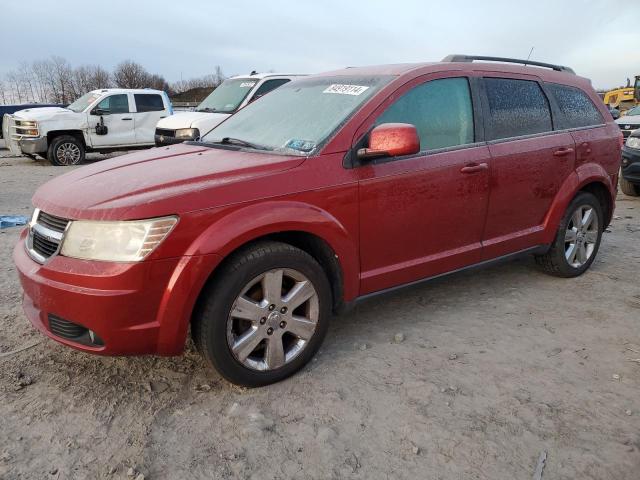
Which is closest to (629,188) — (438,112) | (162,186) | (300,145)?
(438,112)

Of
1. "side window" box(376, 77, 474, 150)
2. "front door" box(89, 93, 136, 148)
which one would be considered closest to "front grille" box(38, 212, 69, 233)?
"side window" box(376, 77, 474, 150)

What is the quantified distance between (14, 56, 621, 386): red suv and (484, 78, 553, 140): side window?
0.01m

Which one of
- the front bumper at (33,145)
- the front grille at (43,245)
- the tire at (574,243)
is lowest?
the tire at (574,243)

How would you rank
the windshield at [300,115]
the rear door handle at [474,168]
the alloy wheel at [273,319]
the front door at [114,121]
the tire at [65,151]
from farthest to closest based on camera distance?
the front door at [114,121] < the tire at [65,151] < the rear door handle at [474,168] < the windshield at [300,115] < the alloy wheel at [273,319]

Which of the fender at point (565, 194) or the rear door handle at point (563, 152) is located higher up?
the rear door handle at point (563, 152)

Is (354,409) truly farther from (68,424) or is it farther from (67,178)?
(67,178)

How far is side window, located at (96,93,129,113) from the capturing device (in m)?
12.7

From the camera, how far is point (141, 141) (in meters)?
13.2

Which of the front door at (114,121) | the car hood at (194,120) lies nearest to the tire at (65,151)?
the front door at (114,121)

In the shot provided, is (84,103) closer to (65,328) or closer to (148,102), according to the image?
Answer: (148,102)

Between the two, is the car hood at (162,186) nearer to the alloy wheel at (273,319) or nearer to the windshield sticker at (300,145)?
the windshield sticker at (300,145)

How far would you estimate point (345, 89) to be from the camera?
3.37 meters

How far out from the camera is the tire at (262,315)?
2.53 meters

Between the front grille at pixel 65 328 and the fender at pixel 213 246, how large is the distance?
0.39 m
